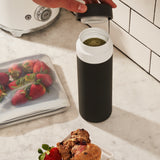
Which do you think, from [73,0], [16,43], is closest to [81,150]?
[73,0]

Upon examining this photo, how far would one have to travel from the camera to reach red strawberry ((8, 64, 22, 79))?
3.65 ft

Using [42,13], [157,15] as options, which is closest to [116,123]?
[157,15]

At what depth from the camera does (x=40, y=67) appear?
3.69 ft

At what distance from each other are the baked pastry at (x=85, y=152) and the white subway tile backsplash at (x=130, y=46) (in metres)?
0.37

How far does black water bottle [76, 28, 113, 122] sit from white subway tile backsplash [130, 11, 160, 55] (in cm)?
18

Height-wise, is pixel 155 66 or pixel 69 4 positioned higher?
pixel 69 4

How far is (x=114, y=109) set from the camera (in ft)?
3.49

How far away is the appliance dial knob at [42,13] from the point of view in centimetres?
122

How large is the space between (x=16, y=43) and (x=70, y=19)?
0.65 ft

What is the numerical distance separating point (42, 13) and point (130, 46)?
0.29m

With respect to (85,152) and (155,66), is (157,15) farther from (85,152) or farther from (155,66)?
(85,152)

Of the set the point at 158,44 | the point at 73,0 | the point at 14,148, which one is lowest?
the point at 14,148

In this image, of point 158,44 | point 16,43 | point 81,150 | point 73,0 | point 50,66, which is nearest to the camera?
point 81,150

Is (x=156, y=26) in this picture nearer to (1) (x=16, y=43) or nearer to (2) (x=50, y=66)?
(2) (x=50, y=66)
